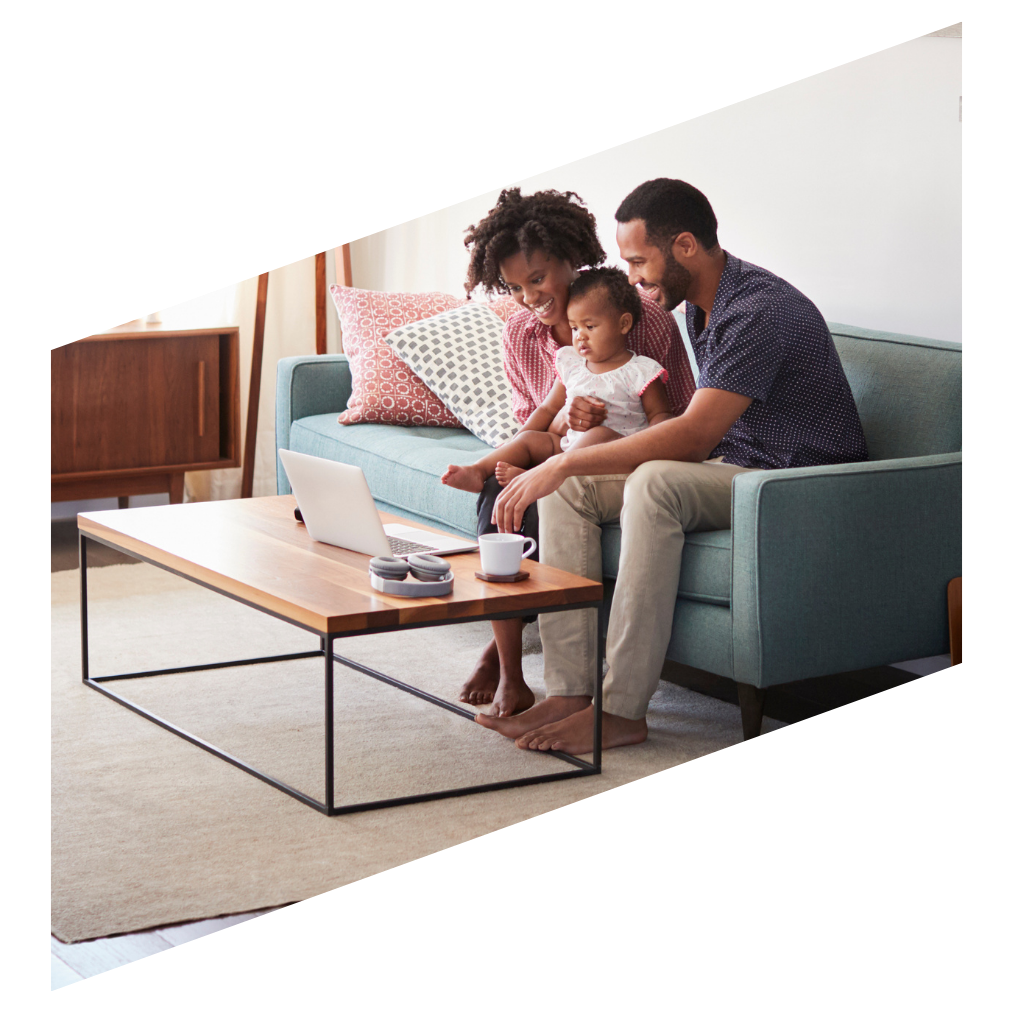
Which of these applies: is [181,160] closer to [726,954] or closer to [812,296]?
[726,954]

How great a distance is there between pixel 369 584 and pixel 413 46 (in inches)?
33.4

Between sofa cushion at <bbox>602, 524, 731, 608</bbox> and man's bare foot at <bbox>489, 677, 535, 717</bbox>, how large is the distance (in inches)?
14.2

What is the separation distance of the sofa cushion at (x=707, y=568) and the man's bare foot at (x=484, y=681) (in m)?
0.43

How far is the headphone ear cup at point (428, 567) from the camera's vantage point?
7.30ft

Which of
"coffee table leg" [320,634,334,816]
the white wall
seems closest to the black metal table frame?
"coffee table leg" [320,634,334,816]

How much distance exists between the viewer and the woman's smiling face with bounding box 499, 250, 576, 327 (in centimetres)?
287

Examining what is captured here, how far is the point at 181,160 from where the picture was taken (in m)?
2.04

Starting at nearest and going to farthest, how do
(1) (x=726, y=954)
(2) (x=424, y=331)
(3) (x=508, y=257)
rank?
(1) (x=726, y=954) < (3) (x=508, y=257) < (2) (x=424, y=331)

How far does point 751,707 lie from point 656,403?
680 millimetres

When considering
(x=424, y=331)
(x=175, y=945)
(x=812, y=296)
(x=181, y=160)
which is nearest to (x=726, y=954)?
(x=175, y=945)

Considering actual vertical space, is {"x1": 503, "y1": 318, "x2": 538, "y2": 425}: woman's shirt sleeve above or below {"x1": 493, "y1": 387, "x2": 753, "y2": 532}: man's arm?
above

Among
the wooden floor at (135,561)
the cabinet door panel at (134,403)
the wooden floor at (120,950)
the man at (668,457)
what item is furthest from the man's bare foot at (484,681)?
the cabinet door panel at (134,403)

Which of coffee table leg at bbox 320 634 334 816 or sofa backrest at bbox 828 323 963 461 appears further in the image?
sofa backrest at bbox 828 323 963 461

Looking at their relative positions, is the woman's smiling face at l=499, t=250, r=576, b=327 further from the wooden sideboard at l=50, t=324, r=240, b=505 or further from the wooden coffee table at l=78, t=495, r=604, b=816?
the wooden sideboard at l=50, t=324, r=240, b=505
